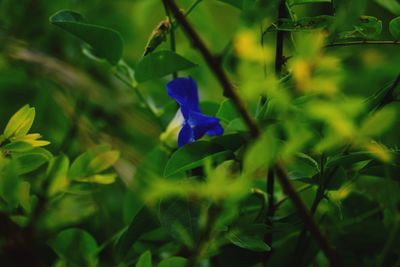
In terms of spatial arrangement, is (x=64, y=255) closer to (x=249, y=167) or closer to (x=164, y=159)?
(x=164, y=159)

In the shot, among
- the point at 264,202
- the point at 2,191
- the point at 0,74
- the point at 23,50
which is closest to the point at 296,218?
the point at 264,202

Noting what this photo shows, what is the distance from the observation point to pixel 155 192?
521 mm

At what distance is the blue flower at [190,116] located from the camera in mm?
848

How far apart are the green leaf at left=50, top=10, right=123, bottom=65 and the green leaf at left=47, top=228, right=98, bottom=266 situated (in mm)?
282

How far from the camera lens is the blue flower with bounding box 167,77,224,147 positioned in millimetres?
848

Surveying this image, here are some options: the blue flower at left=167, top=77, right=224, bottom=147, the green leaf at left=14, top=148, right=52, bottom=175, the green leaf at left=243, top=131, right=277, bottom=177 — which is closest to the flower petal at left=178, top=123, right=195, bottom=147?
the blue flower at left=167, top=77, right=224, bottom=147

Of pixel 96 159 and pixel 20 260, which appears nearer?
pixel 20 260

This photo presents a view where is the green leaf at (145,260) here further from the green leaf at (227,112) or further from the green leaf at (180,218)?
the green leaf at (227,112)

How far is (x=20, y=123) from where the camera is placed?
0.73 metres

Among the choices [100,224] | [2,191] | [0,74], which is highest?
[2,191]

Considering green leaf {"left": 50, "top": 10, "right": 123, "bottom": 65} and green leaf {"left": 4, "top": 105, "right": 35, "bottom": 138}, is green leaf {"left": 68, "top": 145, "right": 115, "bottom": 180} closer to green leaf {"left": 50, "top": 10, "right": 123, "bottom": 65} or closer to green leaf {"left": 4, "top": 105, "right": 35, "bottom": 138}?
green leaf {"left": 4, "top": 105, "right": 35, "bottom": 138}

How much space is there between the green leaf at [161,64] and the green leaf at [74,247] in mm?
249

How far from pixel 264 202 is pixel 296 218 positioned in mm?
50

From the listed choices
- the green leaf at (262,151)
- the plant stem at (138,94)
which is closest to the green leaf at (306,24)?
the green leaf at (262,151)
